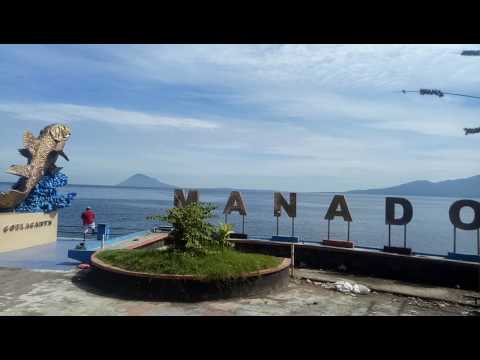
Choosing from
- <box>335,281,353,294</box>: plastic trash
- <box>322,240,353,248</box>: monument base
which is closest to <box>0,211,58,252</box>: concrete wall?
<box>322,240,353,248</box>: monument base

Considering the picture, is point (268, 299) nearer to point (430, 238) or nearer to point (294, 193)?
point (294, 193)

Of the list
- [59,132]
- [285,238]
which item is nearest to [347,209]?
[285,238]

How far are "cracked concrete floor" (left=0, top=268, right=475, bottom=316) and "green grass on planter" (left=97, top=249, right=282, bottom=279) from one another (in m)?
0.91

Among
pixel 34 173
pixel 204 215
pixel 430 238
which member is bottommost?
pixel 430 238

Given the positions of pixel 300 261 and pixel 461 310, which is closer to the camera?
pixel 461 310

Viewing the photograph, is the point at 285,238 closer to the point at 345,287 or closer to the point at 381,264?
the point at 381,264

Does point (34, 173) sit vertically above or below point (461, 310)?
above

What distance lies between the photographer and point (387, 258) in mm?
16531

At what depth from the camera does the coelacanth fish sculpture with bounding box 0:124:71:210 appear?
19703 mm

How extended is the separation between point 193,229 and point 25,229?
11.6 metres

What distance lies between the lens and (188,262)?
40.4ft

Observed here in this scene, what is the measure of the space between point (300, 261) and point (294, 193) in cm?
349

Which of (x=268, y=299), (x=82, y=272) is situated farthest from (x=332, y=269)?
(x=82, y=272)

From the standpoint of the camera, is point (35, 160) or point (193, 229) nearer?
point (193, 229)
